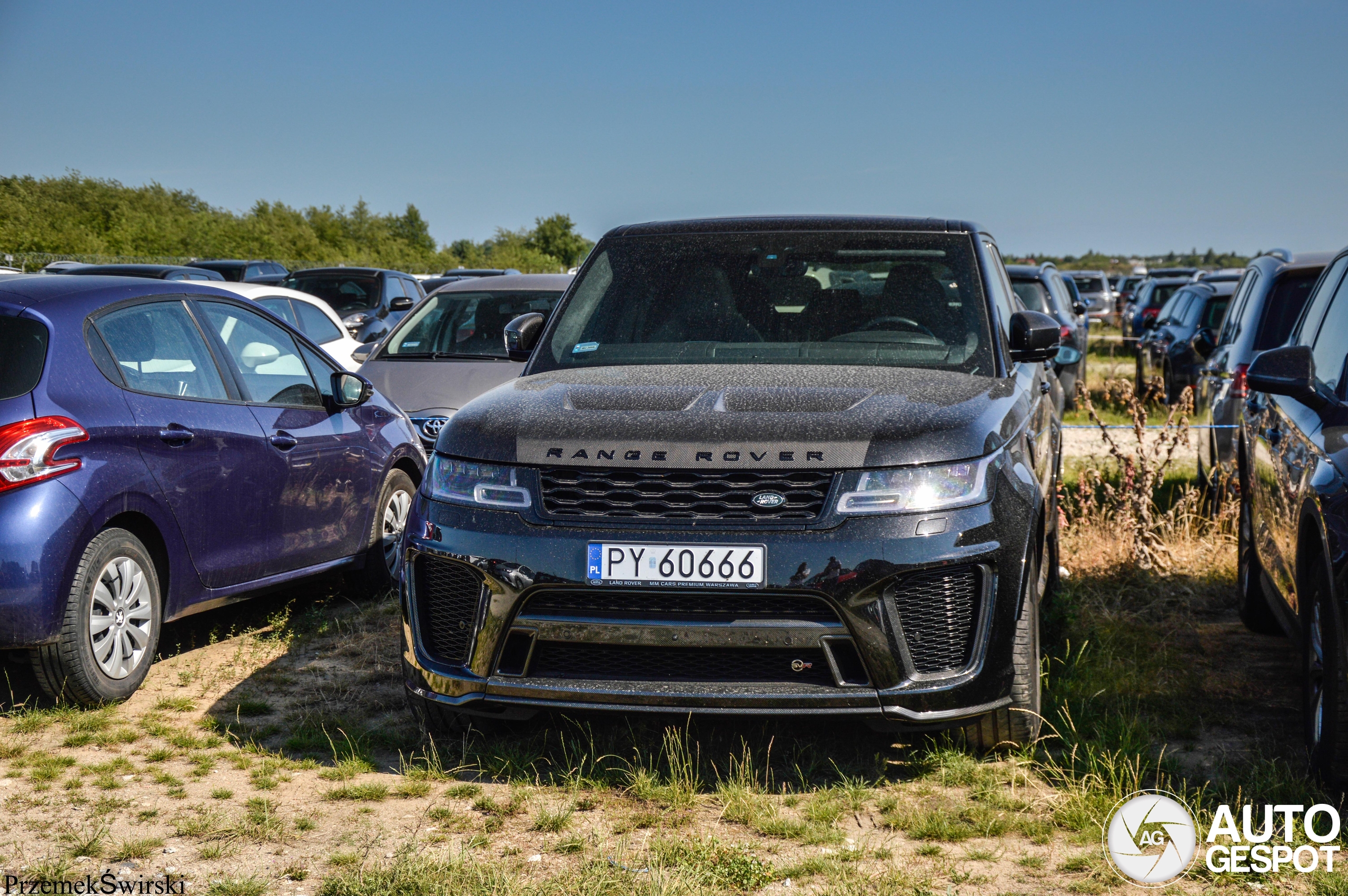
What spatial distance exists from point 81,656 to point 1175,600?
495 cm

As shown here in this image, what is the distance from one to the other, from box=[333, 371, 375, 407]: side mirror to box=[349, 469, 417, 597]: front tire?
1.67 ft

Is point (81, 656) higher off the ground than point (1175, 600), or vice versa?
point (81, 656)

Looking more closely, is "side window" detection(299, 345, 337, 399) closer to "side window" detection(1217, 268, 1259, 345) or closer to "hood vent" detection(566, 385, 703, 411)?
"hood vent" detection(566, 385, 703, 411)

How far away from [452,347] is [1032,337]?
19.5 feet

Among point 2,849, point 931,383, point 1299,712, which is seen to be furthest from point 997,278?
point 2,849

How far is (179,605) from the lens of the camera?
5.19 m

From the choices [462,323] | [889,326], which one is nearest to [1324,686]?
[889,326]

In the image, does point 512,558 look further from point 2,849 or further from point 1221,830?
point 1221,830

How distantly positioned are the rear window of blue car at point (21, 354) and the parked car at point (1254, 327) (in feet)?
18.9

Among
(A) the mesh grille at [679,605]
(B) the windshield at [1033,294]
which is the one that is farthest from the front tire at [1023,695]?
(B) the windshield at [1033,294]

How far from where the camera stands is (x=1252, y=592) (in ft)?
19.0

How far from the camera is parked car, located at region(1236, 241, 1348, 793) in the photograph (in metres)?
3.55

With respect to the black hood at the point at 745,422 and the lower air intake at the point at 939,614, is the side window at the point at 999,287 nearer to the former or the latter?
the black hood at the point at 745,422

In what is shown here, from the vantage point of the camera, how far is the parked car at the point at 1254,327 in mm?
7598
